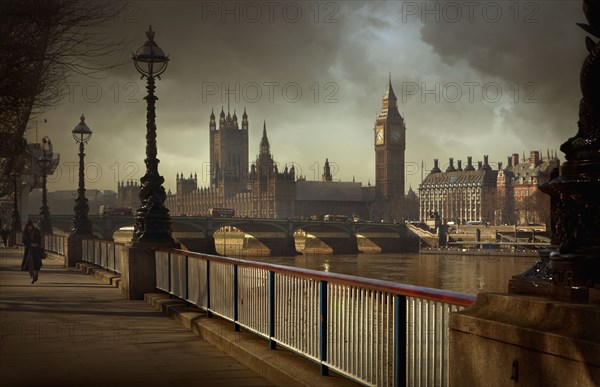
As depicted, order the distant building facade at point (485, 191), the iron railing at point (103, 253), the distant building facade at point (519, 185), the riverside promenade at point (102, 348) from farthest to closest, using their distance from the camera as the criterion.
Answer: the distant building facade at point (485, 191) → the distant building facade at point (519, 185) → the iron railing at point (103, 253) → the riverside promenade at point (102, 348)

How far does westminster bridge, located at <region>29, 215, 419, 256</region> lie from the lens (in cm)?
8000

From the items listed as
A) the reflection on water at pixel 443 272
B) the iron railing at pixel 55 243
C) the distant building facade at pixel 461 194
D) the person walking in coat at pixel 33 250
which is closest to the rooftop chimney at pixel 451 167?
the distant building facade at pixel 461 194

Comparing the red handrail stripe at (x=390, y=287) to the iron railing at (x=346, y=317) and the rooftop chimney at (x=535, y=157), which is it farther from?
the rooftop chimney at (x=535, y=157)

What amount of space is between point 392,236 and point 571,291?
99429 mm

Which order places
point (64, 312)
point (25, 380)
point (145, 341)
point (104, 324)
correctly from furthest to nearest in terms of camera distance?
point (64, 312) < point (104, 324) < point (145, 341) < point (25, 380)

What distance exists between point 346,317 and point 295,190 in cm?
14764

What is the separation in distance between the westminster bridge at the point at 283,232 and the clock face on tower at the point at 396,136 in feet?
288

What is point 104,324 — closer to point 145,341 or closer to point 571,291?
point 145,341

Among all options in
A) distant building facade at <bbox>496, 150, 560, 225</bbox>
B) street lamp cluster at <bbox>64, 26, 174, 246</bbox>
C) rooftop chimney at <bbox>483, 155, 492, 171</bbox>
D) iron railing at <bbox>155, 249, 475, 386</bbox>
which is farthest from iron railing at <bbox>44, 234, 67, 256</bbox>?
rooftop chimney at <bbox>483, 155, 492, 171</bbox>

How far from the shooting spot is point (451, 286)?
50.5 meters

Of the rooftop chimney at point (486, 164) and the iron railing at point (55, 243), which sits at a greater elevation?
the rooftop chimney at point (486, 164)

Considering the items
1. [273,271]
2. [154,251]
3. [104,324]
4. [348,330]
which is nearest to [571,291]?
[348,330]

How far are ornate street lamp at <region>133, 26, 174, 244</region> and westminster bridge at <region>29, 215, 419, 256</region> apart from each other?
200 ft

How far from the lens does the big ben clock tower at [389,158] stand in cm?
18025
